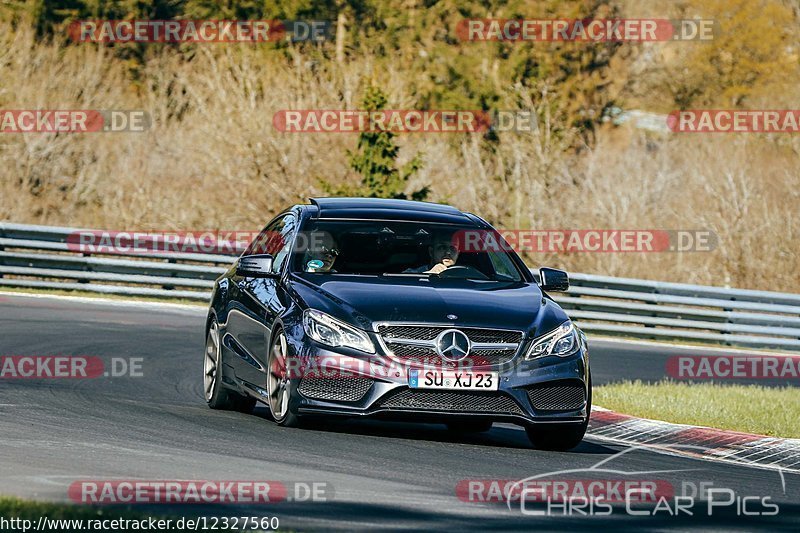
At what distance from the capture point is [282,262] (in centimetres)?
1104

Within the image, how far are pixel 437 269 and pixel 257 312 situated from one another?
136cm

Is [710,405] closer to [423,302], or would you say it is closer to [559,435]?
[559,435]

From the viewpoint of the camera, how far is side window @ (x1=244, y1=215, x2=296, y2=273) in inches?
440

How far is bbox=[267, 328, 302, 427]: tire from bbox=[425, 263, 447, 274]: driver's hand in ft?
4.47

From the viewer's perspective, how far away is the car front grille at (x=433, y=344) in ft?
31.7

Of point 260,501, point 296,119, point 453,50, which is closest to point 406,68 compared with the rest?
point 453,50

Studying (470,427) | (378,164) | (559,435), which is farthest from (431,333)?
(378,164)

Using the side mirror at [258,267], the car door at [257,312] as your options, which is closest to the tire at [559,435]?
Answer: the car door at [257,312]

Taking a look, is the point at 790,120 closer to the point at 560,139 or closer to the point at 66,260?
the point at 560,139

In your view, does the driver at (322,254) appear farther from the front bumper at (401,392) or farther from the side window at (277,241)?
the front bumper at (401,392)

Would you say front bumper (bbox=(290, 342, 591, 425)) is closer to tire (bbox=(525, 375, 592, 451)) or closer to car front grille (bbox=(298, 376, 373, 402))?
car front grille (bbox=(298, 376, 373, 402))

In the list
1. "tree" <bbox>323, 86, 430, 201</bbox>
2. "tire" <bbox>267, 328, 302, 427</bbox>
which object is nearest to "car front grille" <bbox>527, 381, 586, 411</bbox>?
"tire" <bbox>267, 328, 302, 427</bbox>

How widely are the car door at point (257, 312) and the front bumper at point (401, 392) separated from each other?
0.78 metres

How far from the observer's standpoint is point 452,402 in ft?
31.8
